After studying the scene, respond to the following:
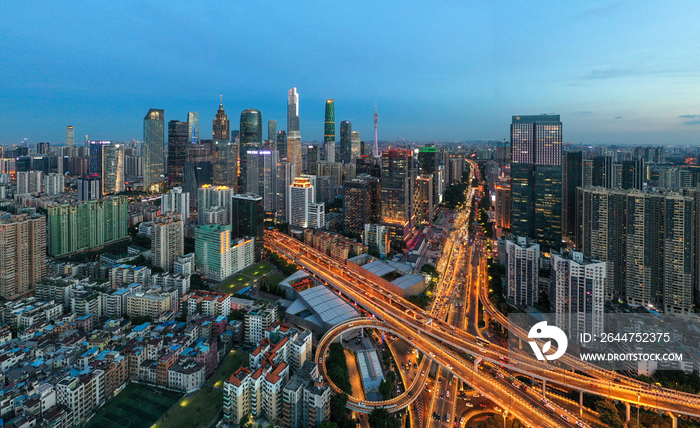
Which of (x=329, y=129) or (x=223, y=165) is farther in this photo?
(x=329, y=129)

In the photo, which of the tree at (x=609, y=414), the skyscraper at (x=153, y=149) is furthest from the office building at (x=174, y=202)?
the tree at (x=609, y=414)

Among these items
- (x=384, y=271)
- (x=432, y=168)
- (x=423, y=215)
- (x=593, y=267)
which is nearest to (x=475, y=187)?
(x=432, y=168)

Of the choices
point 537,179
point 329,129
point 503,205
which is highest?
point 329,129

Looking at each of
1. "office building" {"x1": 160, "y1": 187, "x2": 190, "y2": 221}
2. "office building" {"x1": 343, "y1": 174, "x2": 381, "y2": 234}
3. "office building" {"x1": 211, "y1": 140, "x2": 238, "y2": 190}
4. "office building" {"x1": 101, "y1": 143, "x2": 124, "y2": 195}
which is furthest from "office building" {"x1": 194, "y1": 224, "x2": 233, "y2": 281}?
"office building" {"x1": 101, "y1": 143, "x2": 124, "y2": 195}

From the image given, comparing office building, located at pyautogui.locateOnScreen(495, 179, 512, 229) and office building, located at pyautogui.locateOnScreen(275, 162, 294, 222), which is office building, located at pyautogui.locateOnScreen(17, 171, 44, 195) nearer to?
office building, located at pyautogui.locateOnScreen(275, 162, 294, 222)

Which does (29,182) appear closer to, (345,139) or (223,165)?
(223,165)

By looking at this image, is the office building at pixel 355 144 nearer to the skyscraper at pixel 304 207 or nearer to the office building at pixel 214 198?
the skyscraper at pixel 304 207

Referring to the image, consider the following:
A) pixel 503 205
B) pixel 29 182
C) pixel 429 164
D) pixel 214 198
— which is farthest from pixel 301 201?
pixel 29 182
